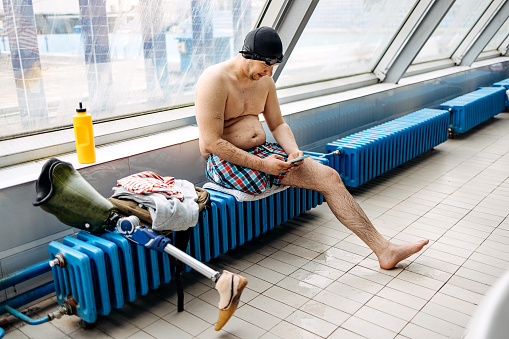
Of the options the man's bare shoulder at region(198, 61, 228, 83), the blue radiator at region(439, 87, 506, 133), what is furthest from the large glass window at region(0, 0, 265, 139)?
the blue radiator at region(439, 87, 506, 133)

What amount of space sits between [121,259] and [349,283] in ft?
4.23

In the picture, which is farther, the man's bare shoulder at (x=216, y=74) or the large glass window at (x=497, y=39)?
the large glass window at (x=497, y=39)

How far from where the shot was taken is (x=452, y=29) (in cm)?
688

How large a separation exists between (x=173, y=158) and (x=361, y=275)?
1406mm

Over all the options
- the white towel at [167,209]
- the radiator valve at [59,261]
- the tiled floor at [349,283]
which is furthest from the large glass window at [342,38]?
the radiator valve at [59,261]

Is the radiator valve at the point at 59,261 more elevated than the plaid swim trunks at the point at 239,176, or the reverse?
the plaid swim trunks at the point at 239,176

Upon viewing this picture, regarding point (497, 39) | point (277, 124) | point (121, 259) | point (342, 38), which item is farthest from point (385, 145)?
point (497, 39)

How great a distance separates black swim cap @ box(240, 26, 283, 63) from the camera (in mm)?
2811

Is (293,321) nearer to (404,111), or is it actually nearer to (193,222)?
(193,222)

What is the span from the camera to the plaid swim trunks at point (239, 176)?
3018mm

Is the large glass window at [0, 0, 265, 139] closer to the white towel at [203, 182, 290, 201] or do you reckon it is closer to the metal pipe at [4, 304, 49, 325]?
the white towel at [203, 182, 290, 201]

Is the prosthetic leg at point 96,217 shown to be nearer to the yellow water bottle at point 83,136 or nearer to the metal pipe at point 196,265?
the metal pipe at point 196,265

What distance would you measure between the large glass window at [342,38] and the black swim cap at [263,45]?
161 centimetres

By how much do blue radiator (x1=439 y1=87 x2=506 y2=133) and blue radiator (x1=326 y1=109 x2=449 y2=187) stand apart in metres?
0.60
